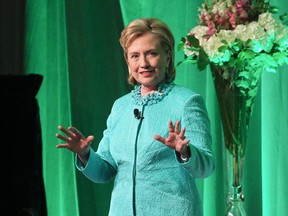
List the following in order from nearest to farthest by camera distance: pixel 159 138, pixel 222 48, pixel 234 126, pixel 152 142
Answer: pixel 159 138 → pixel 152 142 → pixel 222 48 → pixel 234 126

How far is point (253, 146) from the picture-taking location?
2.15 metres

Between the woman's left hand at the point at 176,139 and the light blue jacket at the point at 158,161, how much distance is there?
6cm

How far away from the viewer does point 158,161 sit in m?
1.53

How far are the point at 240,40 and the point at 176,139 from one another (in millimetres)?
447

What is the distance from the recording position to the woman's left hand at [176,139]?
1388 mm

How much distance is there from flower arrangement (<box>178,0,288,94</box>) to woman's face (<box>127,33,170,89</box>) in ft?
0.63

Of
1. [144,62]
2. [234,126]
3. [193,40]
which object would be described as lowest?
[234,126]

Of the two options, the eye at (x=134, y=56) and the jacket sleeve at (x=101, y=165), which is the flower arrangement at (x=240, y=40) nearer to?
the eye at (x=134, y=56)

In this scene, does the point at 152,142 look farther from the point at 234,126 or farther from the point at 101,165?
the point at 234,126

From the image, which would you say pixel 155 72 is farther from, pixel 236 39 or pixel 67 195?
pixel 67 195

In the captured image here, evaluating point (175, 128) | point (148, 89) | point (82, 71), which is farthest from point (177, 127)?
point (82, 71)

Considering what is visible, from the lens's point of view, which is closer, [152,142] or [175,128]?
[175,128]

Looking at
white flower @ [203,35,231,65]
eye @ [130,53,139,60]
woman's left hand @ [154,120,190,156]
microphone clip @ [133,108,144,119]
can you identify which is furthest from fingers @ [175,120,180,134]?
white flower @ [203,35,231,65]

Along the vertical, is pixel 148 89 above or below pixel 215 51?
below
